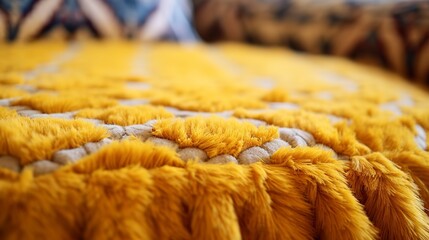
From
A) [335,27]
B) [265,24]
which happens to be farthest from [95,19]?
[335,27]

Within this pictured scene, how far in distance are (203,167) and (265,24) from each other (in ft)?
3.54

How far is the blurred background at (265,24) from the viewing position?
2.90 feet

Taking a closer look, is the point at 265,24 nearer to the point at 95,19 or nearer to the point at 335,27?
the point at 335,27

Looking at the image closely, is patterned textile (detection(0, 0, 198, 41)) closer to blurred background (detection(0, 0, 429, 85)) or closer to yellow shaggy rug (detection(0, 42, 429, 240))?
blurred background (detection(0, 0, 429, 85))

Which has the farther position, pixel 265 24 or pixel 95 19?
pixel 265 24

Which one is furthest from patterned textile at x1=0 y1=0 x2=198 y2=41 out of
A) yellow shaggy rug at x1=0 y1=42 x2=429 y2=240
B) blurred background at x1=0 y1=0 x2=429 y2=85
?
yellow shaggy rug at x1=0 y1=42 x2=429 y2=240

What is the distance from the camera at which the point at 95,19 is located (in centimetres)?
97

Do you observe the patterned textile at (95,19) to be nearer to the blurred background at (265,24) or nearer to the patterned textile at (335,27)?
the blurred background at (265,24)

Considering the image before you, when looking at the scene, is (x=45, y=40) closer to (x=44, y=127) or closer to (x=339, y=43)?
(x=44, y=127)

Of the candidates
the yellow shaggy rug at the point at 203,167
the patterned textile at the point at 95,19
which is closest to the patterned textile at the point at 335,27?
the patterned textile at the point at 95,19

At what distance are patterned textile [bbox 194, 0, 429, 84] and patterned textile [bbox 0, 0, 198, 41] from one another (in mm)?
228

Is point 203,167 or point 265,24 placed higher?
point 265,24

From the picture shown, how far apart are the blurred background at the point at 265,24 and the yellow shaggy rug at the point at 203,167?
0.47 m

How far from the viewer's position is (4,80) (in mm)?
503
